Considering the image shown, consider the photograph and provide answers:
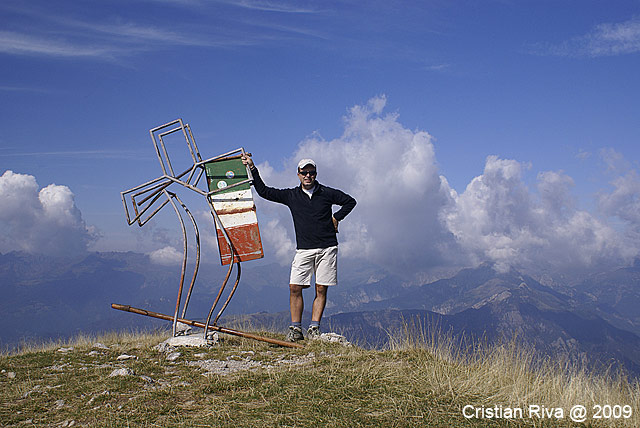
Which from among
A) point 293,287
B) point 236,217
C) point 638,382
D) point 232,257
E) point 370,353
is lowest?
point 638,382

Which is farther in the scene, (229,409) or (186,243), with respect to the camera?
(186,243)

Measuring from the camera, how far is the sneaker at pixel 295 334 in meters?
9.81

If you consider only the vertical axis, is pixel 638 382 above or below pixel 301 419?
below

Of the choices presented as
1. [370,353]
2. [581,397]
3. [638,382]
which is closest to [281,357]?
[370,353]

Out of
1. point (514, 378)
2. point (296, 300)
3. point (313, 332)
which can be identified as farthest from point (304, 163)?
point (514, 378)

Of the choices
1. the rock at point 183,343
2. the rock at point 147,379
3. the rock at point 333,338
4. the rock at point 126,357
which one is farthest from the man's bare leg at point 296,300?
the rock at point 147,379

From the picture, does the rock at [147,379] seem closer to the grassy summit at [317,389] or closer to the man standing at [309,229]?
the grassy summit at [317,389]

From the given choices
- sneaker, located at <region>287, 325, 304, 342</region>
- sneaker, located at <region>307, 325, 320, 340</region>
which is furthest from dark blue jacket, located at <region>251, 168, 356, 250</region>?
sneaker, located at <region>307, 325, 320, 340</region>

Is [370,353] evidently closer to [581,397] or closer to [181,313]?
[581,397]

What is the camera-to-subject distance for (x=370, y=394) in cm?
619

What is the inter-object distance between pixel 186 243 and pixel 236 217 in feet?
3.97

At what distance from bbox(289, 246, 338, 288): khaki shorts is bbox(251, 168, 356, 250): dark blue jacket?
0.12 m

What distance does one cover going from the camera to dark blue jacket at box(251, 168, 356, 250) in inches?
387

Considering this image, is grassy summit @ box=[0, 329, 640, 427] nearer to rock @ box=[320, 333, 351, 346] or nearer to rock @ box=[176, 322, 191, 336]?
rock @ box=[320, 333, 351, 346]
